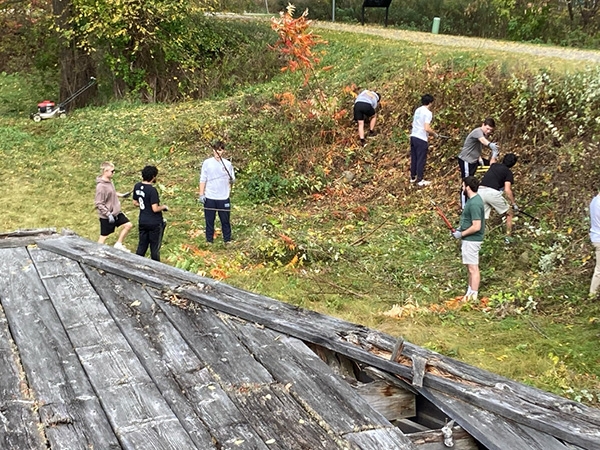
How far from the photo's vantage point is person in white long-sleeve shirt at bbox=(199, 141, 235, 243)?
33.1 ft

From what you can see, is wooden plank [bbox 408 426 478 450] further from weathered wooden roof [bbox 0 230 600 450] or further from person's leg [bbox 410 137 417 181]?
person's leg [bbox 410 137 417 181]

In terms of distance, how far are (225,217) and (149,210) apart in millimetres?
1781

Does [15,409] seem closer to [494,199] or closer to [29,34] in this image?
[494,199]

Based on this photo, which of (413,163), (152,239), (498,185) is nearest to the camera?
(152,239)

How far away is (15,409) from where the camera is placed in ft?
8.86

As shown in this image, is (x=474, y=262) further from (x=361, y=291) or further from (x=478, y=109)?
(x=478, y=109)

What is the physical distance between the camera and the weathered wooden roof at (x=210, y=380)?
2.60 m

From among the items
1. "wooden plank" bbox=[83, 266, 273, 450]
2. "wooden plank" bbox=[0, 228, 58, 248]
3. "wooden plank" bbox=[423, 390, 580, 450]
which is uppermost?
"wooden plank" bbox=[0, 228, 58, 248]

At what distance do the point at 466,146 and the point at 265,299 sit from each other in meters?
8.29

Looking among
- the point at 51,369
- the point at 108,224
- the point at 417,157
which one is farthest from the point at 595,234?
the point at 51,369

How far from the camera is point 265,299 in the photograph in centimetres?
388

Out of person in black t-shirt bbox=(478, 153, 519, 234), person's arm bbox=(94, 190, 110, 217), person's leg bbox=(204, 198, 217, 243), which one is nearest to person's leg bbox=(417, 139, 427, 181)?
person in black t-shirt bbox=(478, 153, 519, 234)

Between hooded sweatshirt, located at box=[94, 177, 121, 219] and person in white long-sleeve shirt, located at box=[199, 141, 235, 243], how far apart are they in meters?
1.38

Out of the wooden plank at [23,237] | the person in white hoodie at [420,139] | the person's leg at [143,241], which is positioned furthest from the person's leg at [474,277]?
the wooden plank at [23,237]
